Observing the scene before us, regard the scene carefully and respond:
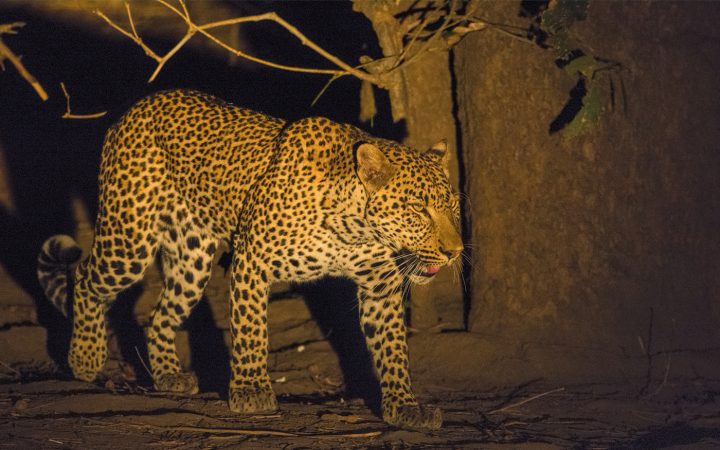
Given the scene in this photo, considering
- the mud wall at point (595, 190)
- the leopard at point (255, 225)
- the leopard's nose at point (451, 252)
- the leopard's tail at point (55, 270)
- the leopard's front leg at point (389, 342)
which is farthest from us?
the mud wall at point (595, 190)

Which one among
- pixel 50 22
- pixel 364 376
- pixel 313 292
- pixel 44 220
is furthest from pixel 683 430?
pixel 50 22

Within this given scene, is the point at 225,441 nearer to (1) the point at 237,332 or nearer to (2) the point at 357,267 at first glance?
(1) the point at 237,332

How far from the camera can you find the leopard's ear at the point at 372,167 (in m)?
5.02

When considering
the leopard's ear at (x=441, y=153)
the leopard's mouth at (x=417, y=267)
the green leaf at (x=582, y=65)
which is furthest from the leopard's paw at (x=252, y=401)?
the green leaf at (x=582, y=65)

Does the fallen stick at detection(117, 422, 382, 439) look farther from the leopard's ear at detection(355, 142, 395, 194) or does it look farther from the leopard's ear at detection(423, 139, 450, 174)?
the leopard's ear at detection(423, 139, 450, 174)

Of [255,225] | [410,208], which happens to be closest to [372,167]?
[410,208]

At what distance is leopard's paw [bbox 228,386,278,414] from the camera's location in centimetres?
530

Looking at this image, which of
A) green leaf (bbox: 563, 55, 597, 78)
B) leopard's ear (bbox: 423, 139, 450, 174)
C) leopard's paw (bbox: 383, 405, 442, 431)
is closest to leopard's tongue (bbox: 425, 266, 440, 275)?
leopard's ear (bbox: 423, 139, 450, 174)

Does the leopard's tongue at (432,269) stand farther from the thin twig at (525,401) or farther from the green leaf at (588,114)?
the green leaf at (588,114)

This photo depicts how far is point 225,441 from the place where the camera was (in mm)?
4836

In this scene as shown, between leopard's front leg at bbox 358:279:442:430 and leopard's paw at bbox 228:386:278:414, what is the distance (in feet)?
2.01

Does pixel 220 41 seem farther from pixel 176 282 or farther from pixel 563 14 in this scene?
pixel 563 14

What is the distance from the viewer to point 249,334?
5.36 metres

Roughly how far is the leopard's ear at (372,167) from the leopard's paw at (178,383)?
66.8 inches
